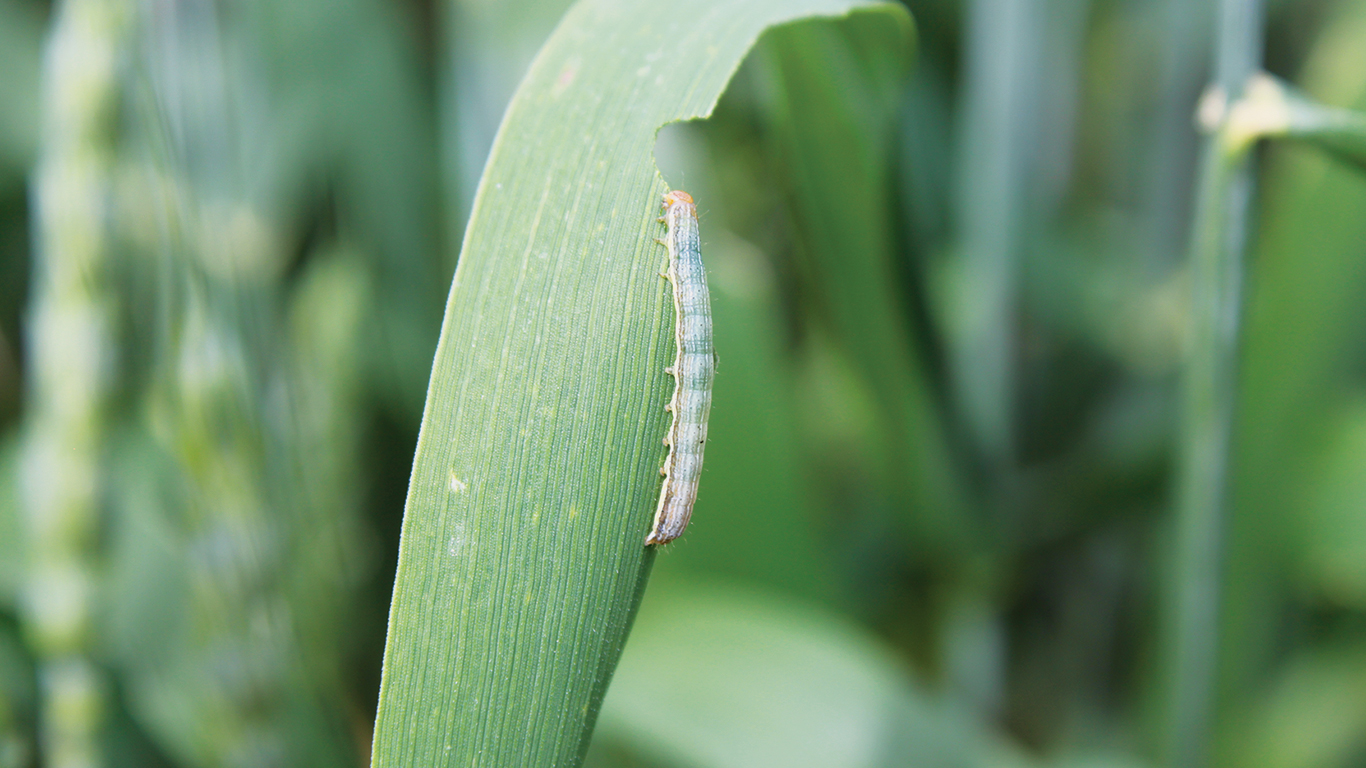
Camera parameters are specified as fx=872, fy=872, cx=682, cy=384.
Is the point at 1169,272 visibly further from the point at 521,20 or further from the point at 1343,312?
the point at 521,20

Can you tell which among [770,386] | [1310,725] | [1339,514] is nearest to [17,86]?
[770,386]

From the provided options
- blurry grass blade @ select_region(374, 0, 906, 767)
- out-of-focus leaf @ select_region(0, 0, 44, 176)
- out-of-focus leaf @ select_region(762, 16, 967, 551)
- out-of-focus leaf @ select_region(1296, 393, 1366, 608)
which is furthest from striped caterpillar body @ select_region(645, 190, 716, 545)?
out-of-focus leaf @ select_region(0, 0, 44, 176)

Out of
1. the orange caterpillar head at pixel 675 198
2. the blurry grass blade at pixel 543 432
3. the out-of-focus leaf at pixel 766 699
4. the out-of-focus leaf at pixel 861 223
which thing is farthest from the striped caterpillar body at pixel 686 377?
the out-of-focus leaf at pixel 766 699

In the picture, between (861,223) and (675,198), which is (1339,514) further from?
(675,198)

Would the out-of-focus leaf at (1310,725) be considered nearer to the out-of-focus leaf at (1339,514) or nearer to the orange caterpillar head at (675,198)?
the out-of-focus leaf at (1339,514)

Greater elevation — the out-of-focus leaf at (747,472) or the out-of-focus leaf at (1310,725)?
the out-of-focus leaf at (747,472)

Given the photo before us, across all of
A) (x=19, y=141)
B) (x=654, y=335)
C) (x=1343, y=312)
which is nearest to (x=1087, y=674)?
(x=1343, y=312)

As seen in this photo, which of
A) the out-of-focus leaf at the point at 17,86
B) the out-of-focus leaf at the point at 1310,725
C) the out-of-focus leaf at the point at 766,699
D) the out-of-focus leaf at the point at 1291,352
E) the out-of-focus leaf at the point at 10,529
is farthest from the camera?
the out-of-focus leaf at the point at 17,86
